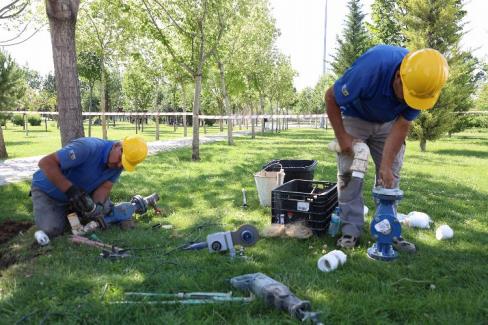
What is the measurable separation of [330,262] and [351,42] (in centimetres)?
2423

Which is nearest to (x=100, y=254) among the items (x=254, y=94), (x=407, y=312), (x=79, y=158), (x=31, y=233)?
(x=79, y=158)

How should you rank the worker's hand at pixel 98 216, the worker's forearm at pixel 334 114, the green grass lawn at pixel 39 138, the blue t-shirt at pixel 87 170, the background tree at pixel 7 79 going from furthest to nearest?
1. the background tree at pixel 7 79
2. the green grass lawn at pixel 39 138
3. the worker's hand at pixel 98 216
4. the blue t-shirt at pixel 87 170
5. the worker's forearm at pixel 334 114

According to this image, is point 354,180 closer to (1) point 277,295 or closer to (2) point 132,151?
(1) point 277,295

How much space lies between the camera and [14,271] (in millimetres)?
3504

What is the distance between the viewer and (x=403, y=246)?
12.5 feet

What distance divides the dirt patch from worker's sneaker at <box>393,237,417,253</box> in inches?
169

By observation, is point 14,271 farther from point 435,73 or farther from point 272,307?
point 435,73

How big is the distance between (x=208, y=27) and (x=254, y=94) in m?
16.5

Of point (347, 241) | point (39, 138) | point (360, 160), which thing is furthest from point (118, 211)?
point (39, 138)

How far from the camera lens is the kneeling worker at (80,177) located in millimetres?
4164

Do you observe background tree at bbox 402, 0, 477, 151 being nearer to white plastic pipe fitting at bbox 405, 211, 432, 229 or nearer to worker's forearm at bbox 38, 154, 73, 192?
white plastic pipe fitting at bbox 405, 211, 432, 229

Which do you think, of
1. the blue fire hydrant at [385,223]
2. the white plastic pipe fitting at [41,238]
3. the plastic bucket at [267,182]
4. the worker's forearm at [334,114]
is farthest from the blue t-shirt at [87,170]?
the blue fire hydrant at [385,223]

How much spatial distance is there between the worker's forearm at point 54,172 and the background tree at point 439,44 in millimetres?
13974

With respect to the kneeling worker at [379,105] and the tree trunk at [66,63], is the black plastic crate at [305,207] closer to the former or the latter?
the kneeling worker at [379,105]
